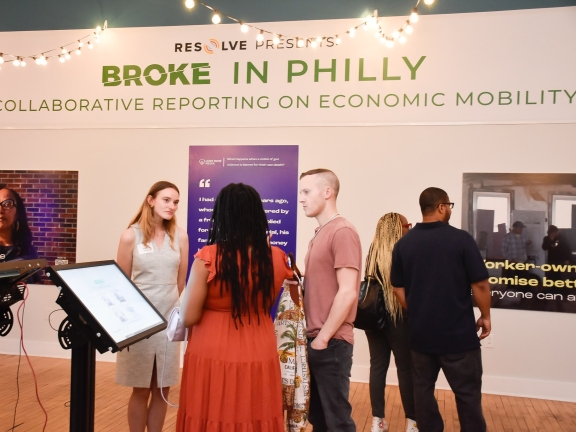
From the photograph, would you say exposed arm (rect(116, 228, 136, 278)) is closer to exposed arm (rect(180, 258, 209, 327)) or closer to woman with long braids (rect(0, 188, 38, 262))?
exposed arm (rect(180, 258, 209, 327))

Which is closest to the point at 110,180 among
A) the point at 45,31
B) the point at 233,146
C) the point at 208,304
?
the point at 233,146

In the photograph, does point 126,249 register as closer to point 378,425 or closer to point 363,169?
point 378,425

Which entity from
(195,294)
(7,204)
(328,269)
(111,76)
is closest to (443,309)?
(328,269)

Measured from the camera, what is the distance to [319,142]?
5.64 metres

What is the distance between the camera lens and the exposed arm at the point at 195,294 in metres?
2.23

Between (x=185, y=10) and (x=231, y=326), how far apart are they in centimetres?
464

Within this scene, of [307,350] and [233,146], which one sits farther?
[233,146]

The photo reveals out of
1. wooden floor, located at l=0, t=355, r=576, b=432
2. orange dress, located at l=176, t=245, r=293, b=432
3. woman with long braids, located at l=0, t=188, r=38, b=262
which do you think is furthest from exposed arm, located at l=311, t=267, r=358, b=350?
woman with long braids, located at l=0, t=188, r=38, b=262

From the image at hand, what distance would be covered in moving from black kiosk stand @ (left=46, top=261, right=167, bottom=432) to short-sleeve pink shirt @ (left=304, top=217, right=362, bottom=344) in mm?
725

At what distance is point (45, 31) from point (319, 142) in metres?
3.34

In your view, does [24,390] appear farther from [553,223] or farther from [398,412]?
[553,223]

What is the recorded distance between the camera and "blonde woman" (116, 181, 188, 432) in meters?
3.16

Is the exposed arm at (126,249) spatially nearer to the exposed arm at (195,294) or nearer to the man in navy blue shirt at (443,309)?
the exposed arm at (195,294)

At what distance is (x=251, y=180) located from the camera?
18.9 feet
